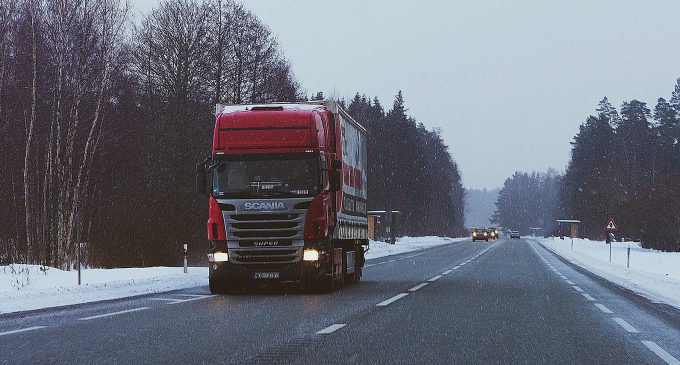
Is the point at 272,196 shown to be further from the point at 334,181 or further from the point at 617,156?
the point at 617,156

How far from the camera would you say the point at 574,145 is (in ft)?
463

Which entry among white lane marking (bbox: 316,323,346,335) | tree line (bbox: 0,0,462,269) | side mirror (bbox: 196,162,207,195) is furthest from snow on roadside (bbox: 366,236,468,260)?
white lane marking (bbox: 316,323,346,335)

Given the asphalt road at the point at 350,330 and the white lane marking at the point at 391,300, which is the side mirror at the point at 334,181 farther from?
the white lane marking at the point at 391,300

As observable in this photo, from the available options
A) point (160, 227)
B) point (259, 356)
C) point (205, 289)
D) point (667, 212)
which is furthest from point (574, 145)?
point (259, 356)

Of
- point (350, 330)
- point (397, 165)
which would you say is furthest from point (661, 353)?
point (397, 165)

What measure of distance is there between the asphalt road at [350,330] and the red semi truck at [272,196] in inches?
23.7

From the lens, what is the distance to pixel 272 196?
16047mm

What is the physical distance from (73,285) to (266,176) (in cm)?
493

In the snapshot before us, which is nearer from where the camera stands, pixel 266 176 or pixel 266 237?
pixel 266 237

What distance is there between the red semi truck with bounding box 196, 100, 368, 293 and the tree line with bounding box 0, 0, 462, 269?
→ 759 cm

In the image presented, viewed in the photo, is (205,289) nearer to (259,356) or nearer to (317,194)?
(317,194)

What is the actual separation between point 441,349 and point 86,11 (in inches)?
926

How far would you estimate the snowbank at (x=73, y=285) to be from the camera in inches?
575

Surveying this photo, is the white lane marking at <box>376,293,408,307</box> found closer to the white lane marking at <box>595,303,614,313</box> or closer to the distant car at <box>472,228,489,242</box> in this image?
the white lane marking at <box>595,303,614,313</box>
